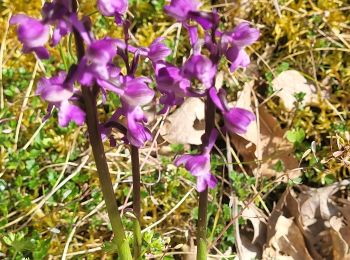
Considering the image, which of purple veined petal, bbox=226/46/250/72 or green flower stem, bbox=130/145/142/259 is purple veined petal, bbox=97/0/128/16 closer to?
purple veined petal, bbox=226/46/250/72

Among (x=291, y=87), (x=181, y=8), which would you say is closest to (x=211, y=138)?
(x=181, y=8)

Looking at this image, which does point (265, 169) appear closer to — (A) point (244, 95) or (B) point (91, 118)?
(A) point (244, 95)

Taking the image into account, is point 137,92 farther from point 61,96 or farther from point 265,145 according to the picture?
point 265,145

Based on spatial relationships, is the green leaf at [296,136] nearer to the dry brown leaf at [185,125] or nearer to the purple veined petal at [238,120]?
the dry brown leaf at [185,125]

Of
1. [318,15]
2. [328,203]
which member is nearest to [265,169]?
[328,203]

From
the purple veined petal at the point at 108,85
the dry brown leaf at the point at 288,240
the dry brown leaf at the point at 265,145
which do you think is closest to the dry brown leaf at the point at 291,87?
the dry brown leaf at the point at 265,145

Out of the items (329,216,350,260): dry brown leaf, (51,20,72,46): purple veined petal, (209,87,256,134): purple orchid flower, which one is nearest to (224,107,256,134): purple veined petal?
(209,87,256,134): purple orchid flower
